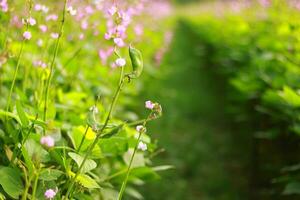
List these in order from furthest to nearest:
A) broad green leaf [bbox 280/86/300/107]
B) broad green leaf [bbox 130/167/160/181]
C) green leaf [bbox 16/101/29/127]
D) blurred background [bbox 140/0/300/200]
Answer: blurred background [bbox 140/0/300/200] < broad green leaf [bbox 280/86/300/107] < broad green leaf [bbox 130/167/160/181] < green leaf [bbox 16/101/29/127]

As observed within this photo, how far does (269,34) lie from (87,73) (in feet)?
7.62

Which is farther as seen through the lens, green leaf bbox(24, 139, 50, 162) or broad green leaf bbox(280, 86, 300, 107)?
broad green leaf bbox(280, 86, 300, 107)

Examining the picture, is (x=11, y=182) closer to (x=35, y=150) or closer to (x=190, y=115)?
(x=35, y=150)

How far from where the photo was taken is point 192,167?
4883 millimetres

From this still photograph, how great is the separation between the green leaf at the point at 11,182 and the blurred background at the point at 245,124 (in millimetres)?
948

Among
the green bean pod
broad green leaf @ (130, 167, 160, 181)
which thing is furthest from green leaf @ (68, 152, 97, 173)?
broad green leaf @ (130, 167, 160, 181)

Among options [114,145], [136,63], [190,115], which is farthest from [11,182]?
[190,115]

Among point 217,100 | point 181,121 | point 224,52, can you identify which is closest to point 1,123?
point 181,121

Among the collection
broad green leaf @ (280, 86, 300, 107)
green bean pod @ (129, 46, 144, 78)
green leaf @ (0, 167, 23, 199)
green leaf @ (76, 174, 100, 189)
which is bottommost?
green leaf @ (0, 167, 23, 199)

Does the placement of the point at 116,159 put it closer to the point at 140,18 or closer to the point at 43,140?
the point at 43,140

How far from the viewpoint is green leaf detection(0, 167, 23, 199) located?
1.84m

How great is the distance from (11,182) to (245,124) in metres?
3.73

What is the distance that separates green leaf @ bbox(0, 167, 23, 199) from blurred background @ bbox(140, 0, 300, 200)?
3.11ft

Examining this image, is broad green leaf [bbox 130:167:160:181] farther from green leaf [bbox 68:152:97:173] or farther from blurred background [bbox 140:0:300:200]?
green leaf [bbox 68:152:97:173]
